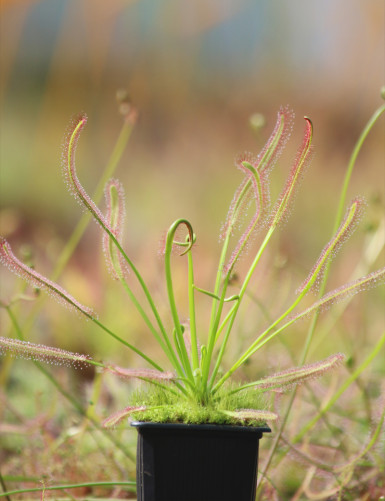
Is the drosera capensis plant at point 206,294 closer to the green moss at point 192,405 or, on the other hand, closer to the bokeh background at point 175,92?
the green moss at point 192,405

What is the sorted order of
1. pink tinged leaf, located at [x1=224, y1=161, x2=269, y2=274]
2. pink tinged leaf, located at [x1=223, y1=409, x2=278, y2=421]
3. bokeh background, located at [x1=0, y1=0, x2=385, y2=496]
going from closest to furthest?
pink tinged leaf, located at [x1=223, y1=409, x2=278, y2=421], pink tinged leaf, located at [x1=224, y1=161, x2=269, y2=274], bokeh background, located at [x1=0, y1=0, x2=385, y2=496]

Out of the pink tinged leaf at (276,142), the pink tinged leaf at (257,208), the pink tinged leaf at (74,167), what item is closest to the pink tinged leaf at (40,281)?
the pink tinged leaf at (74,167)

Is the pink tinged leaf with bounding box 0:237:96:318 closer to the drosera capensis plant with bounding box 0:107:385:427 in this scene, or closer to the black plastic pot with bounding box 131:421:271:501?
the drosera capensis plant with bounding box 0:107:385:427

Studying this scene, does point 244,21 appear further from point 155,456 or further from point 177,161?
point 155,456

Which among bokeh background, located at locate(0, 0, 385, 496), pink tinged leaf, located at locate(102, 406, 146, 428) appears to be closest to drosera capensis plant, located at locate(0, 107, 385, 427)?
pink tinged leaf, located at locate(102, 406, 146, 428)

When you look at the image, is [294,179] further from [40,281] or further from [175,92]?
[175,92]

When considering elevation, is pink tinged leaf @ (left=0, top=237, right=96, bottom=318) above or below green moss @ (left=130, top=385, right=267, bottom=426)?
above
